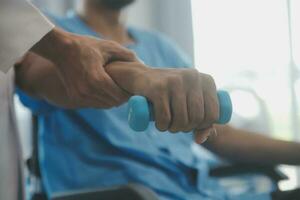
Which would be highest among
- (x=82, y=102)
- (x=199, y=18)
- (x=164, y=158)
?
(x=82, y=102)

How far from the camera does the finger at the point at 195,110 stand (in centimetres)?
47

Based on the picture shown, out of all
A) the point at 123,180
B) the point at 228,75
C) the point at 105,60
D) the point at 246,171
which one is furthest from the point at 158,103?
the point at 228,75

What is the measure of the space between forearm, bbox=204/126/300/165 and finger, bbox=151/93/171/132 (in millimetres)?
629

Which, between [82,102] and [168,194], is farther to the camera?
[168,194]

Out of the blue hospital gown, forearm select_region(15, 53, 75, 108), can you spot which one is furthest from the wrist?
the blue hospital gown

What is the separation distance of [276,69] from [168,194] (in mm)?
930

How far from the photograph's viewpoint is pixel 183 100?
1.55 feet

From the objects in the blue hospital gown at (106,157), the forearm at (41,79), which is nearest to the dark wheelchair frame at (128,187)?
the blue hospital gown at (106,157)

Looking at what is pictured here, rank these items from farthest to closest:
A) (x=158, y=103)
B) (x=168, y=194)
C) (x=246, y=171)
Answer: (x=246, y=171)
(x=168, y=194)
(x=158, y=103)

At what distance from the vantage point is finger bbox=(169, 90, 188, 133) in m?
0.47

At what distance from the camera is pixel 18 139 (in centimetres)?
75

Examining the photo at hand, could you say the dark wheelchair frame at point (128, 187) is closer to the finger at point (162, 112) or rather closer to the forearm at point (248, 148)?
the forearm at point (248, 148)

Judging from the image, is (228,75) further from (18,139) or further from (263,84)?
(18,139)

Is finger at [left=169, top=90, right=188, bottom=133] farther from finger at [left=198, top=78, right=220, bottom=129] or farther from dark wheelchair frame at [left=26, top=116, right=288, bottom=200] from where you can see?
dark wheelchair frame at [left=26, top=116, right=288, bottom=200]
